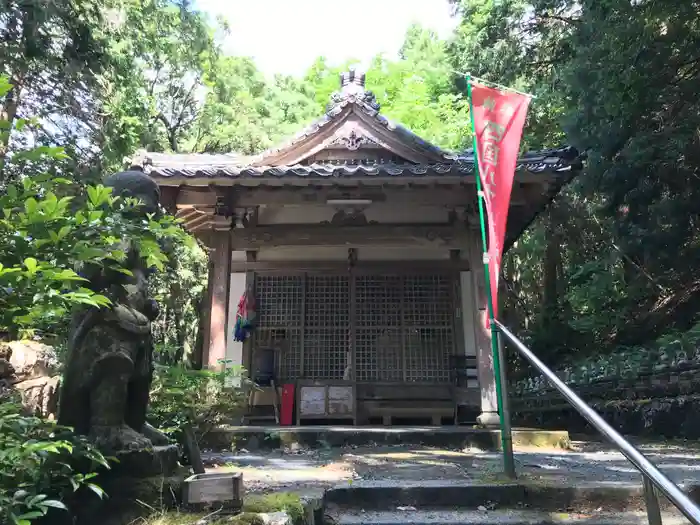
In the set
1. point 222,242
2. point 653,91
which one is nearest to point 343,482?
point 222,242

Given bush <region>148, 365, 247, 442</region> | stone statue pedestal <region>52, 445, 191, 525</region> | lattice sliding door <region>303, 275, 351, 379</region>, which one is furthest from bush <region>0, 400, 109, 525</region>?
lattice sliding door <region>303, 275, 351, 379</region>

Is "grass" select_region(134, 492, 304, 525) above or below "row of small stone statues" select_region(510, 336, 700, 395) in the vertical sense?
below

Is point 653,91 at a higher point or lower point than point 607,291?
higher

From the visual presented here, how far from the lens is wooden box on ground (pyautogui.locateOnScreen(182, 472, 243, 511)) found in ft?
8.74

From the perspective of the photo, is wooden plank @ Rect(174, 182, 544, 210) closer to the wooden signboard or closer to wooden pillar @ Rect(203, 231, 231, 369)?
wooden pillar @ Rect(203, 231, 231, 369)

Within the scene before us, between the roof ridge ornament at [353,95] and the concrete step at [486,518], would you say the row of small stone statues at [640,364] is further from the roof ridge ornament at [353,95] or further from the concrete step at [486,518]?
the roof ridge ornament at [353,95]

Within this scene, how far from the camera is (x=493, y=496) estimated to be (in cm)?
374

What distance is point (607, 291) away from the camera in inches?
421

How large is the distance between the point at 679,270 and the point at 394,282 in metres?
4.76

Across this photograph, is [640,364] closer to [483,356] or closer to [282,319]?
[483,356]

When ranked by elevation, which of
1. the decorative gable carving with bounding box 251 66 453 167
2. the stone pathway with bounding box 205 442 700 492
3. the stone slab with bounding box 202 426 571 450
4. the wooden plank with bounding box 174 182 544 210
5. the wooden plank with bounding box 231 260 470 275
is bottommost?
the stone pathway with bounding box 205 442 700 492

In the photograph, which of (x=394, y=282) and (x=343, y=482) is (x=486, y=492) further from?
(x=394, y=282)

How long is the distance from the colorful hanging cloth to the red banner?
5.92m

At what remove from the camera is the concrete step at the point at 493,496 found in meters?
Answer: 3.66
